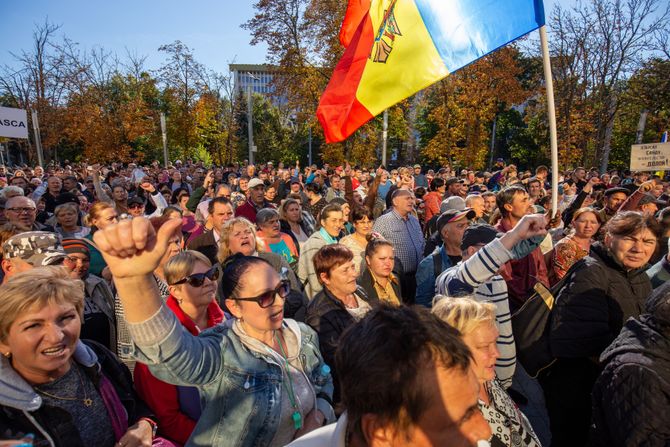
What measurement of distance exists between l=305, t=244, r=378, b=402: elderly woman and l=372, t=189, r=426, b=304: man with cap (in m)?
2.06

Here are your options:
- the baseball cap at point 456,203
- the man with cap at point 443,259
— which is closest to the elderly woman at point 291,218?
the baseball cap at point 456,203

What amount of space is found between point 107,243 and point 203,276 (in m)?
1.70

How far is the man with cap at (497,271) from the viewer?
9.02 ft

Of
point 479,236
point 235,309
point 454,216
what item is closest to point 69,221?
point 235,309

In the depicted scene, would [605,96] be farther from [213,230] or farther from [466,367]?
[466,367]

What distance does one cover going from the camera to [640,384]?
83.7 inches

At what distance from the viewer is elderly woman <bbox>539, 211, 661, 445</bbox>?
309 cm

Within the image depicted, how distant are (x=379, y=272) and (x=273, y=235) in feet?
5.82

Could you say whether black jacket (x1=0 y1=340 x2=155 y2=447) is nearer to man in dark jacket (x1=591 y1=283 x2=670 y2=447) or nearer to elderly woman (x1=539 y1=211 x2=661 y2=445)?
man in dark jacket (x1=591 y1=283 x2=670 y2=447)

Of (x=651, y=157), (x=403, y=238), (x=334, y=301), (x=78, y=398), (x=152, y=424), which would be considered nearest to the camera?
(x=78, y=398)

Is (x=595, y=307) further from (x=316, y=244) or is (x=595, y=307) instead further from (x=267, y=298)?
(x=316, y=244)

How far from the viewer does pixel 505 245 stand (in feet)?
9.00

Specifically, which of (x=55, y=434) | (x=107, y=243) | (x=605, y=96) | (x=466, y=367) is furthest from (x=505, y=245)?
(x=605, y=96)

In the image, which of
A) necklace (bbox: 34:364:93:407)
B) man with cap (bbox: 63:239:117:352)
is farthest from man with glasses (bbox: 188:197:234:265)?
necklace (bbox: 34:364:93:407)
